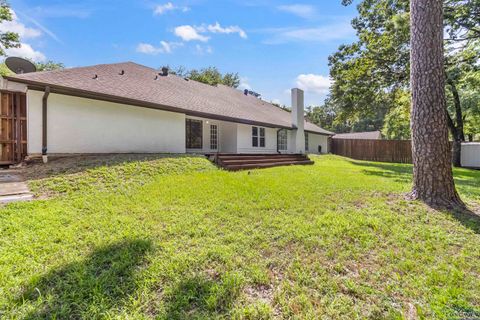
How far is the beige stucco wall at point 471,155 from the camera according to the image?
1617cm

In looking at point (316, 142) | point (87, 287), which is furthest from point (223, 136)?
point (316, 142)

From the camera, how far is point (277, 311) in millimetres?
2135

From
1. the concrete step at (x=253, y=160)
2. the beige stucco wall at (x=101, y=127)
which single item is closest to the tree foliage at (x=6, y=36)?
the beige stucco wall at (x=101, y=127)

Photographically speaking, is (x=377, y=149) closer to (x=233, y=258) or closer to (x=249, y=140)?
(x=249, y=140)

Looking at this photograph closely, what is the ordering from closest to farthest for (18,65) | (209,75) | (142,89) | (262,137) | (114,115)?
(114,115)
(18,65)
(142,89)
(262,137)
(209,75)

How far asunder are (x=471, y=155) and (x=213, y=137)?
18.2m

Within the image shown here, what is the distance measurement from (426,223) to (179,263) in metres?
4.14

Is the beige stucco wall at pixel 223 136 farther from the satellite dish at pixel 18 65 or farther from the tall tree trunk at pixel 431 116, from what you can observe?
the tall tree trunk at pixel 431 116

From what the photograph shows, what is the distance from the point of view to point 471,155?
54.0 feet

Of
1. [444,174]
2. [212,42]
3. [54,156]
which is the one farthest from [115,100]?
[212,42]

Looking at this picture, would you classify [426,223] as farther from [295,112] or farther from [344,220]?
[295,112]

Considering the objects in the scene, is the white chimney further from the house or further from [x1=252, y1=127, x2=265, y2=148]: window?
the house

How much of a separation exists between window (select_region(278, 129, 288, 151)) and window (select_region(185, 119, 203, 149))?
19.4ft

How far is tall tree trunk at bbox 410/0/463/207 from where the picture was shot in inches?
189
